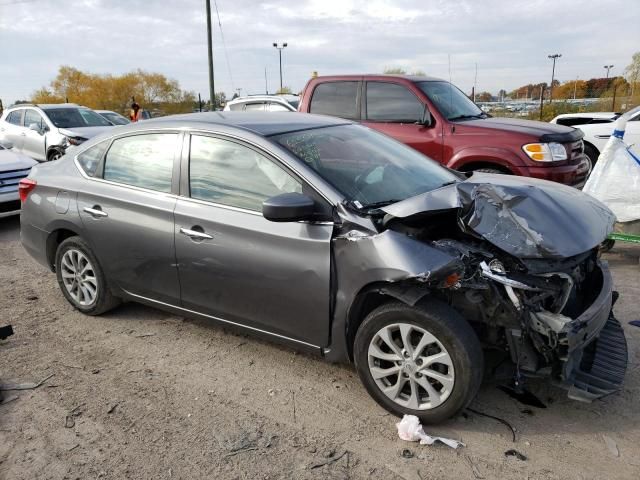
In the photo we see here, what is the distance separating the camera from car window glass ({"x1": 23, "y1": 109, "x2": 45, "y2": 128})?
12.1 m

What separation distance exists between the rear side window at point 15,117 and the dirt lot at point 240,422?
10.3 meters

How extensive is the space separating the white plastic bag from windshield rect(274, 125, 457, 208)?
97.2 inches

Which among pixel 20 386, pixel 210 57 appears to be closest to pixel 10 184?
pixel 20 386

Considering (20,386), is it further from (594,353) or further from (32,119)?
(32,119)

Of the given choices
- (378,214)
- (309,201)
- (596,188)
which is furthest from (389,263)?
(596,188)

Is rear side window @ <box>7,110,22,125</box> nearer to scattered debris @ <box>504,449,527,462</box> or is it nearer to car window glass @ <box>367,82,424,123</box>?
car window glass @ <box>367,82,424,123</box>

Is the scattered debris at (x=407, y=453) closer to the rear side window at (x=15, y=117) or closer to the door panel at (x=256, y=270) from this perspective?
the door panel at (x=256, y=270)

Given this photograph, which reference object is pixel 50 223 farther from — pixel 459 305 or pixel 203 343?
pixel 459 305

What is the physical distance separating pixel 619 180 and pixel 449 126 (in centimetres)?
205

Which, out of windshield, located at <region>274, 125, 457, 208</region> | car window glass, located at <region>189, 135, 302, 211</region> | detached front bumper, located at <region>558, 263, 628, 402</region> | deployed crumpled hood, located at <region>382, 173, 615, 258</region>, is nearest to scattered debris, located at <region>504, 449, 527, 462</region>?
detached front bumper, located at <region>558, 263, 628, 402</region>

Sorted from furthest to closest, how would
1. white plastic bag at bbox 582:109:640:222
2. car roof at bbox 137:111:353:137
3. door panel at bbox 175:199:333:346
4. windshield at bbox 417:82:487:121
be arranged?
1. windshield at bbox 417:82:487:121
2. white plastic bag at bbox 582:109:640:222
3. car roof at bbox 137:111:353:137
4. door panel at bbox 175:199:333:346

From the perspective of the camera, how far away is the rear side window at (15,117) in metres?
12.7

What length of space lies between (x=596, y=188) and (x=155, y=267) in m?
4.56

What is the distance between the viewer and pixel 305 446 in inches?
114
